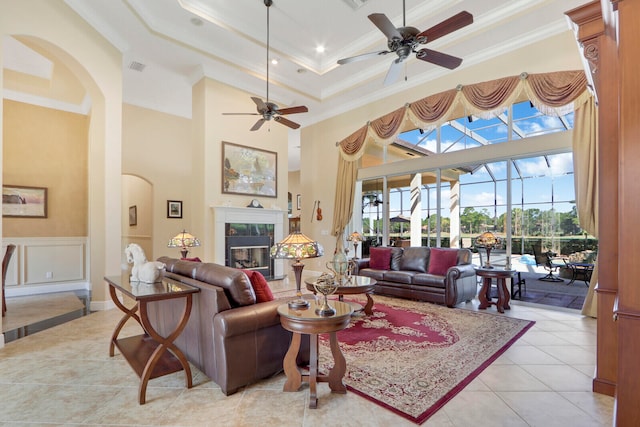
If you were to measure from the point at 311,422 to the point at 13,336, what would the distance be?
3.73 metres

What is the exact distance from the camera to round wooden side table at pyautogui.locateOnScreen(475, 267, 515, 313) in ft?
15.1

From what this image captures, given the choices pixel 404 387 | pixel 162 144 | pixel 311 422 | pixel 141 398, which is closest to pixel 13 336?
pixel 141 398

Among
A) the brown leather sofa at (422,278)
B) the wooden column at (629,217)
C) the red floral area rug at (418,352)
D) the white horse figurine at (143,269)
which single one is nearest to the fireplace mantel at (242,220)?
the brown leather sofa at (422,278)

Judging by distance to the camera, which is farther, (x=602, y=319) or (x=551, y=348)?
(x=551, y=348)

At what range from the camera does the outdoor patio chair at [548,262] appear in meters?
5.25

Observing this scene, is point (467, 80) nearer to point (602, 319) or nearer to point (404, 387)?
point (602, 319)

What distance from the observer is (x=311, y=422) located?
2.01m

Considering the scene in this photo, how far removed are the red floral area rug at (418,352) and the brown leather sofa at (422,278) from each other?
299 millimetres

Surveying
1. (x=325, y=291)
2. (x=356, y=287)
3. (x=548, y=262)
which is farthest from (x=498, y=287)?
(x=325, y=291)

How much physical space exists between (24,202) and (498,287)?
8408mm

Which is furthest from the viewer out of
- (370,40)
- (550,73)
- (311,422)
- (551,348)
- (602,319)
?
(370,40)

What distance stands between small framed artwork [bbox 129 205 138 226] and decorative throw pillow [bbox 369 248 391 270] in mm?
6878

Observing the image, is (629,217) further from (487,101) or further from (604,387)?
(487,101)

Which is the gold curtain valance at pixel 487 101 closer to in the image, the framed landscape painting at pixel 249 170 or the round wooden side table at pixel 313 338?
the framed landscape painting at pixel 249 170
